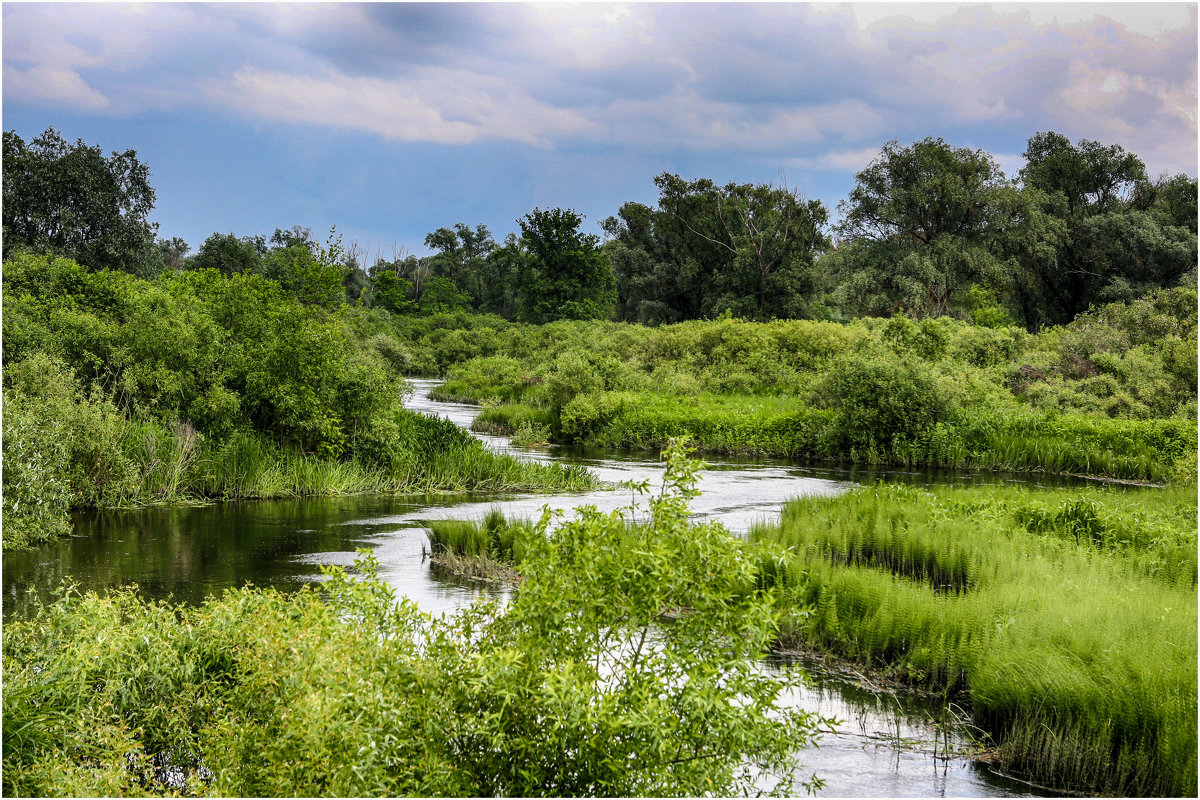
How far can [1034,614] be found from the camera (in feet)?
26.3

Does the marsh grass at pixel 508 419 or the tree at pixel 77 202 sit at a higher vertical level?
the tree at pixel 77 202

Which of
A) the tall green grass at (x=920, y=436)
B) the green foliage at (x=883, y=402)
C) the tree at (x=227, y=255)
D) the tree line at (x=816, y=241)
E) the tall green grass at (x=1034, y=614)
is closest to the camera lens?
the tall green grass at (x=1034, y=614)

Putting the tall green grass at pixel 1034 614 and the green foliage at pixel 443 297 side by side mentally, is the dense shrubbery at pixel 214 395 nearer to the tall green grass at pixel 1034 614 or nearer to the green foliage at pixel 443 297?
the tall green grass at pixel 1034 614

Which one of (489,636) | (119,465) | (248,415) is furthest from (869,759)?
(248,415)

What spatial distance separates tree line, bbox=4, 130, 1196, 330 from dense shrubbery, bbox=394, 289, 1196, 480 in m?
9.73

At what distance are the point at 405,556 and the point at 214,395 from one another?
7.25 meters

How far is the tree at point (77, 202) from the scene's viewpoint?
135 ft

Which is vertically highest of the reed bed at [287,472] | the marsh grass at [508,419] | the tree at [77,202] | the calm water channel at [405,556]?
the tree at [77,202]

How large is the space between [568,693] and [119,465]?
48.0 ft

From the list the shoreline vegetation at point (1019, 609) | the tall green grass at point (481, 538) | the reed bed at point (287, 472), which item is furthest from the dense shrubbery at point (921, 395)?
the tall green grass at point (481, 538)

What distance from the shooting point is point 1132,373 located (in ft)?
88.9

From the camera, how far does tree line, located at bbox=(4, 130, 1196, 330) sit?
42656mm

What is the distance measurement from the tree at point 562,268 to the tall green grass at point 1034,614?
60.9m

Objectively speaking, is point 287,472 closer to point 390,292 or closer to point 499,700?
point 499,700
